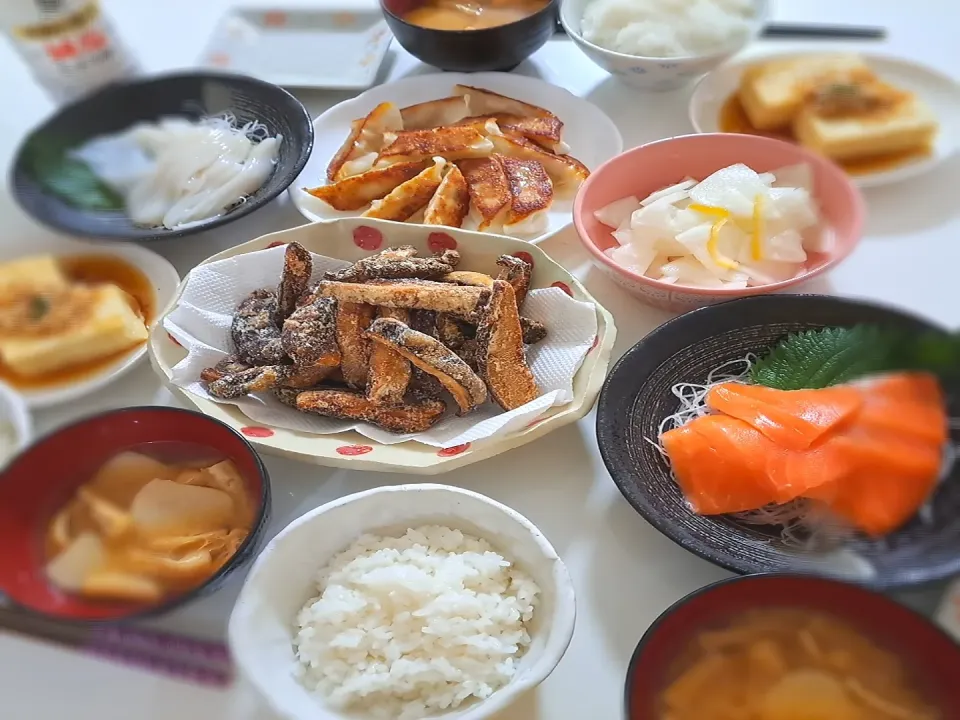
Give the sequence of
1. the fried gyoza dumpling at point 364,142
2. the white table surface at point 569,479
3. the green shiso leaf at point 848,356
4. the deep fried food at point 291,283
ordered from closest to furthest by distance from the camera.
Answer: the green shiso leaf at point 848,356, the white table surface at point 569,479, the deep fried food at point 291,283, the fried gyoza dumpling at point 364,142

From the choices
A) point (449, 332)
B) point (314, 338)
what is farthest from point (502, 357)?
point (314, 338)

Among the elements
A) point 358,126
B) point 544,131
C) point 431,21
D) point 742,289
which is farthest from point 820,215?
point 431,21

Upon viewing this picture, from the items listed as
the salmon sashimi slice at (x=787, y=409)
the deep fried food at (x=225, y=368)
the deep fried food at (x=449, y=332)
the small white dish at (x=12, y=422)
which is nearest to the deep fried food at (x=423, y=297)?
the deep fried food at (x=449, y=332)

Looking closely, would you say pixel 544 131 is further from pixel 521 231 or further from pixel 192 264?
pixel 192 264

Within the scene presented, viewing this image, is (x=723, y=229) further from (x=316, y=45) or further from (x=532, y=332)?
(x=316, y=45)

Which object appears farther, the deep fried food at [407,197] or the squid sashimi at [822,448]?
the deep fried food at [407,197]

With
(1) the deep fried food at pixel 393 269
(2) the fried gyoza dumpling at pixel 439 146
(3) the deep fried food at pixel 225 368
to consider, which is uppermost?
(2) the fried gyoza dumpling at pixel 439 146

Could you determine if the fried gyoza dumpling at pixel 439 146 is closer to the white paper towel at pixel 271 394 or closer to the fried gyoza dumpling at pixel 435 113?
the fried gyoza dumpling at pixel 435 113
